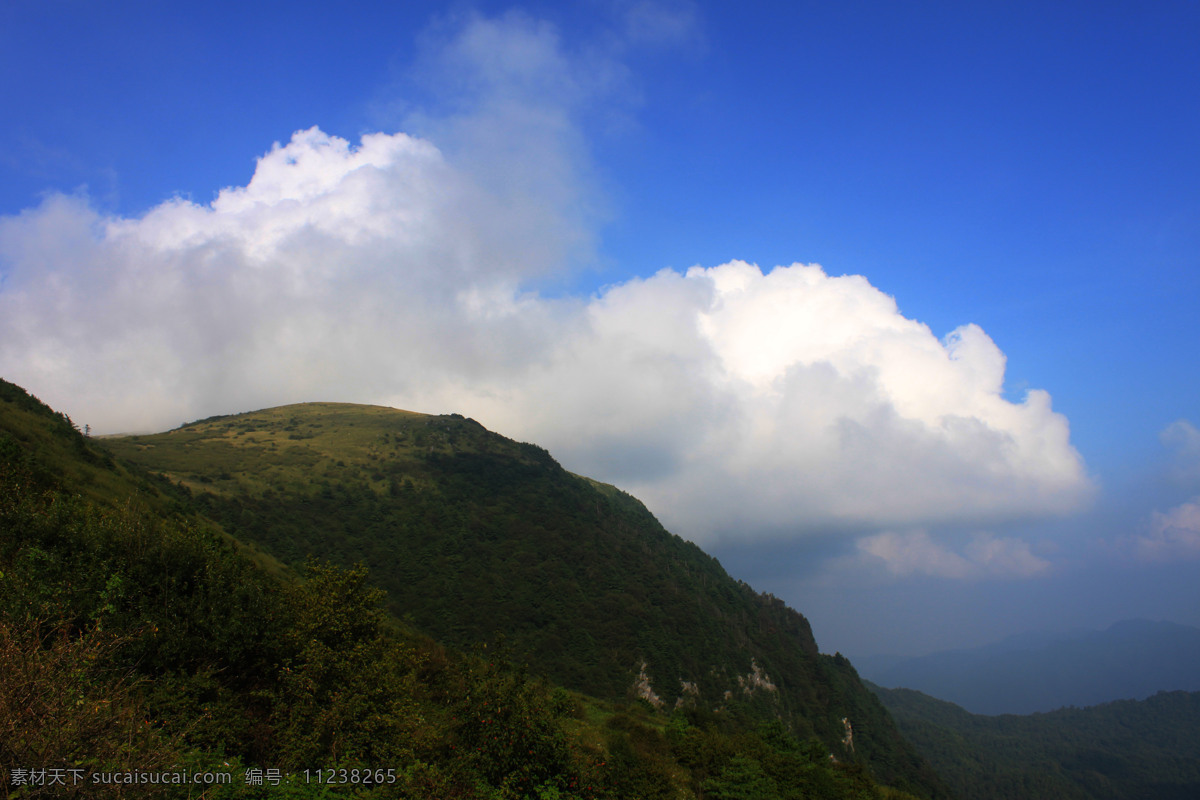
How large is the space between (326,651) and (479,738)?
6.64 m

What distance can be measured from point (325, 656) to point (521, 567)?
122m

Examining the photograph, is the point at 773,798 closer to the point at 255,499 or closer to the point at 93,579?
the point at 93,579

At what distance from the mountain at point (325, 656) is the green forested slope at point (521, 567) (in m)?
0.80

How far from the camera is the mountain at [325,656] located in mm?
15797

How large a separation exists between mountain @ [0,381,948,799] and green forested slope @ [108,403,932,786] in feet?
2.63

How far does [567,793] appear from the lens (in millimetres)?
20906

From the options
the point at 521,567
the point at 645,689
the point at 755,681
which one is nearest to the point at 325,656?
the point at 645,689

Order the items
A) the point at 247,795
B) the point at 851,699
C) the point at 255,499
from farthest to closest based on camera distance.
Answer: the point at 851,699 < the point at 255,499 < the point at 247,795

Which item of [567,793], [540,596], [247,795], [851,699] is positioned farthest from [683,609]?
[247,795]

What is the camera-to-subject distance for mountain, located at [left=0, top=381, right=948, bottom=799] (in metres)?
15.8

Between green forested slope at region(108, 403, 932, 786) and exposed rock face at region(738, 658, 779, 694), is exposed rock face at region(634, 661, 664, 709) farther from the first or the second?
exposed rock face at region(738, 658, 779, 694)

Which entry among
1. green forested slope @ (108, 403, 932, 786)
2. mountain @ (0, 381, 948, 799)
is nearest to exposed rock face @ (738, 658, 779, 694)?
green forested slope @ (108, 403, 932, 786)

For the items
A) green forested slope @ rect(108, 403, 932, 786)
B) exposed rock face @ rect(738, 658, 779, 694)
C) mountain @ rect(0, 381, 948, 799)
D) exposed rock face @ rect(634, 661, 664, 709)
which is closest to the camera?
mountain @ rect(0, 381, 948, 799)

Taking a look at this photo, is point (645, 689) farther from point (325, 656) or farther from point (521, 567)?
point (325, 656)
